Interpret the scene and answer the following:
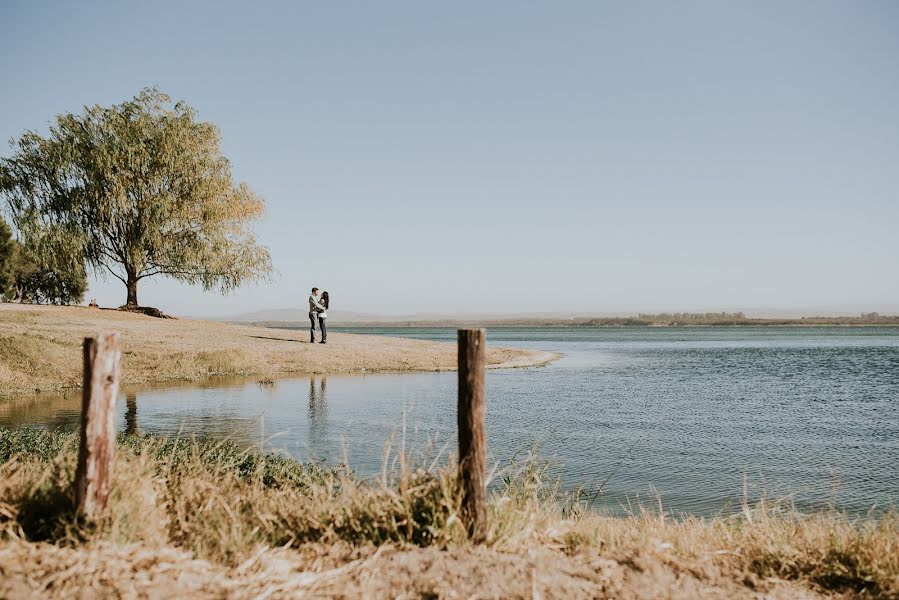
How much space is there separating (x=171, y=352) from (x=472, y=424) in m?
22.3

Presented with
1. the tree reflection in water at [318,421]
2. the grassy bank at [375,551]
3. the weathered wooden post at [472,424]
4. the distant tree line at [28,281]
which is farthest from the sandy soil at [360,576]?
the distant tree line at [28,281]

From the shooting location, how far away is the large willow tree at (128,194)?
35.1m

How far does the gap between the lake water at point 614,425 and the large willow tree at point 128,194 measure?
16626 mm

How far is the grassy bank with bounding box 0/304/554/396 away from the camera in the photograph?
20688mm

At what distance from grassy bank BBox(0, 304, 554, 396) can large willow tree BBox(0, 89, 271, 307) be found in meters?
3.42

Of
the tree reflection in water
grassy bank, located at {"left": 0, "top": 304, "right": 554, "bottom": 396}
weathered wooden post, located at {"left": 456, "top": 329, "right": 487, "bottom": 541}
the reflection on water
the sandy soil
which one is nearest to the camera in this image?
the sandy soil

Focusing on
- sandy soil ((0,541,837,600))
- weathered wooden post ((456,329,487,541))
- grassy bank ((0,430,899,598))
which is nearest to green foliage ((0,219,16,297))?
grassy bank ((0,430,899,598))

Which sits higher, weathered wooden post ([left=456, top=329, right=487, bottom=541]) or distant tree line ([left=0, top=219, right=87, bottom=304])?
distant tree line ([left=0, top=219, right=87, bottom=304])

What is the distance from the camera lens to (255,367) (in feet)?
84.6

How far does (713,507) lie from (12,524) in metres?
8.62

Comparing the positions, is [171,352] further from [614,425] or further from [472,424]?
[472,424]

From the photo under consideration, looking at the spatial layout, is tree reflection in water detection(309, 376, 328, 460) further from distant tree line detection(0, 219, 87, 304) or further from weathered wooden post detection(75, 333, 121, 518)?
distant tree line detection(0, 219, 87, 304)

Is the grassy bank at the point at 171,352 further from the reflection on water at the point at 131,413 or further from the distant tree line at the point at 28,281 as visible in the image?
the distant tree line at the point at 28,281

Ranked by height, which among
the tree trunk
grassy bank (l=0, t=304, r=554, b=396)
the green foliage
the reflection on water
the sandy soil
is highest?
the green foliage
